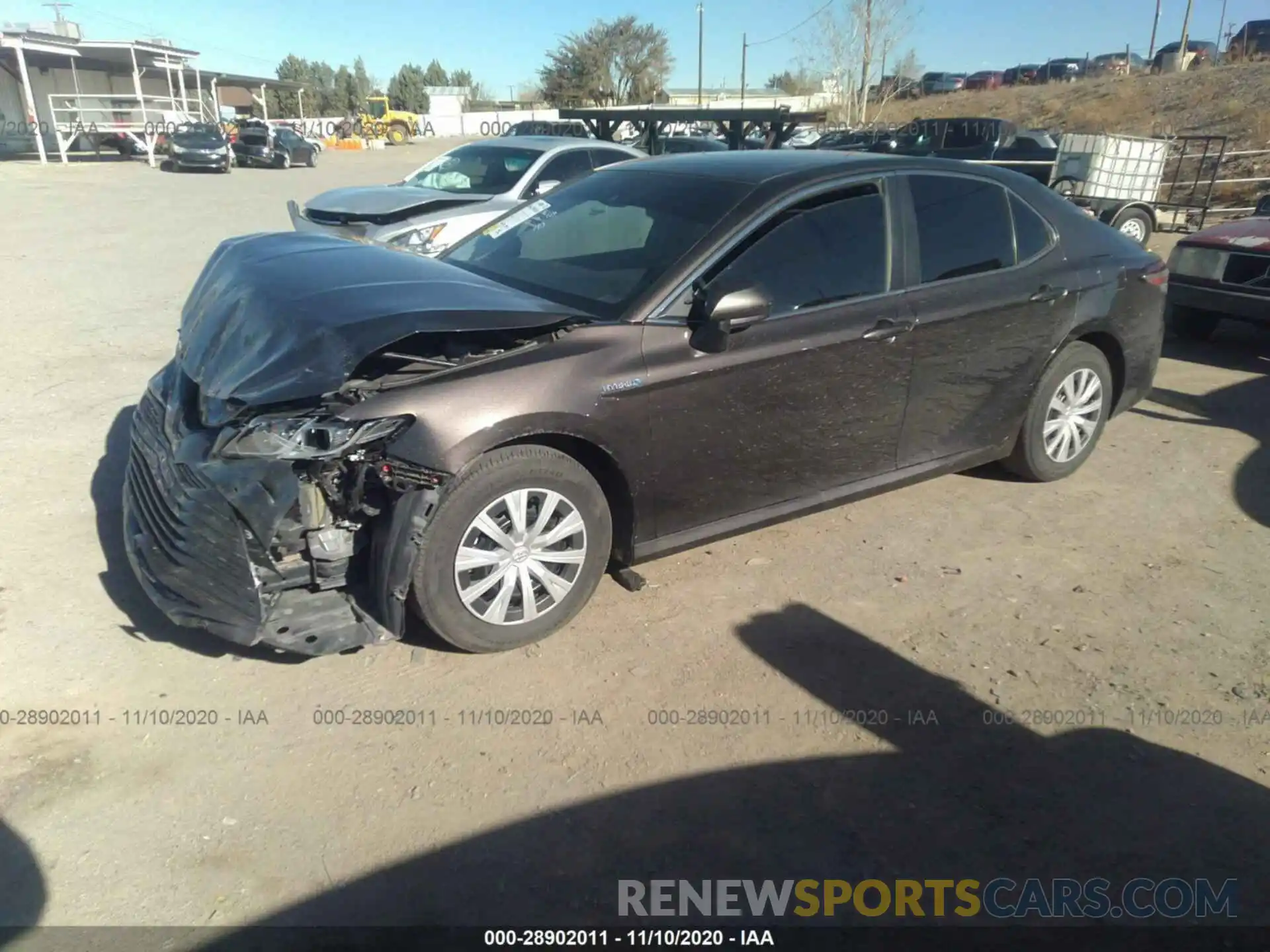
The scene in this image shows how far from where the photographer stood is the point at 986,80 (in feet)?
172

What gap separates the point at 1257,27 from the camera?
40406 millimetres

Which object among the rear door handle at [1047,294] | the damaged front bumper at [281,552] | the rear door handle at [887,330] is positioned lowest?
the damaged front bumper at [281,552]

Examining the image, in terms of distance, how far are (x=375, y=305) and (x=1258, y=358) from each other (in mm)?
7659

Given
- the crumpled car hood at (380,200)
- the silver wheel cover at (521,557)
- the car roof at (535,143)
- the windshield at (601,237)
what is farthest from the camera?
the car roof at (535,143)

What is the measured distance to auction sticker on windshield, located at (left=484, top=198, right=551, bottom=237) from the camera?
15.3 ft

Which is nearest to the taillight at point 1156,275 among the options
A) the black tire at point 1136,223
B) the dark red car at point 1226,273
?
the dark red car at point 1226,273

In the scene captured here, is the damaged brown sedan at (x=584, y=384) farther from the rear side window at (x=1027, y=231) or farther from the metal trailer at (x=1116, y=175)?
the metal trailer at (x=1116, y=175)

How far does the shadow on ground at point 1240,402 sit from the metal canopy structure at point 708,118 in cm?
585

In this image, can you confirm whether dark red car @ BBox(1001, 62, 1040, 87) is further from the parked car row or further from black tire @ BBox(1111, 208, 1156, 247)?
black tire @ BBox(1111, 208, 1156, 247)

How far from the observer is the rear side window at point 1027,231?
463 centimetres

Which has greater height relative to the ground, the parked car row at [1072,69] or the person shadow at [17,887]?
the parked car row at [1072,69]

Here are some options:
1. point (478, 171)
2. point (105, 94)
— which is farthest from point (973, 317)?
point (105, 94)

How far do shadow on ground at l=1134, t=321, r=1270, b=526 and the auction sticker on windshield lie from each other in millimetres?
4080

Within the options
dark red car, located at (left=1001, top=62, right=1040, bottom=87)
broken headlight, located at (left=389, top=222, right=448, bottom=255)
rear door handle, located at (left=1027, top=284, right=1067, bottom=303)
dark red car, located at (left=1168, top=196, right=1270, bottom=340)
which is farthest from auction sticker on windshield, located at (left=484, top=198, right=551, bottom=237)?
dark red car, located at (left=1001, top=62, right=1040, bottom=87)
